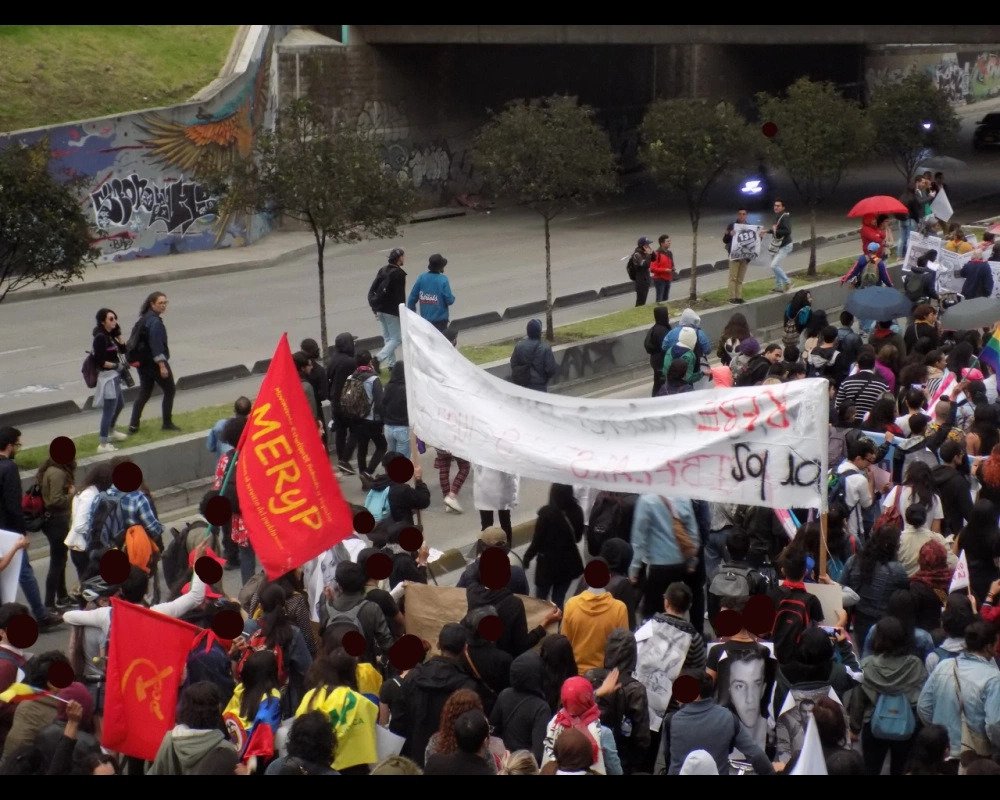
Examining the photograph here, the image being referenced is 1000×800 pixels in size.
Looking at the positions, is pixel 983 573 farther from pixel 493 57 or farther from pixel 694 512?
pixel 493 57

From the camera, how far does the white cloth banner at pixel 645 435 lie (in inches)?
319

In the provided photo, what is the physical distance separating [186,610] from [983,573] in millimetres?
4804

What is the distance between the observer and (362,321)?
2252 cm

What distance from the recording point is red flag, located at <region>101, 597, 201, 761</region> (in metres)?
6.89

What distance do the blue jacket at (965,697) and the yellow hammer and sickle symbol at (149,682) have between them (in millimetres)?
3646

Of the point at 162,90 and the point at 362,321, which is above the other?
the point at 162,90

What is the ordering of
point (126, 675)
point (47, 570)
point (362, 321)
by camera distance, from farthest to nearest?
point (362, 321) < point (47, 570) < point (126, 675)

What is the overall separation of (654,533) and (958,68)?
57743 mm

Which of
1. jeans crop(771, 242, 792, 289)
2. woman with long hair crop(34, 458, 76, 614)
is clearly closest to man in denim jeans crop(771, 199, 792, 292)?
jeans crop(771, 242, 792, 289)

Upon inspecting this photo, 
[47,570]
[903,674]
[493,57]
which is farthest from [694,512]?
[493,57]

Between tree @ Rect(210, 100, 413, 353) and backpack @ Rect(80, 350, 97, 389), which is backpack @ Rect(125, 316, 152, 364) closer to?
backpack @ Rect(80, 350, 97, 389)

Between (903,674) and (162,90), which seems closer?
(903,674)

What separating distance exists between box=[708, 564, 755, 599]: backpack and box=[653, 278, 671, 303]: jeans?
13930 millimetres

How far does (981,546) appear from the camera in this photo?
29.9 feet
